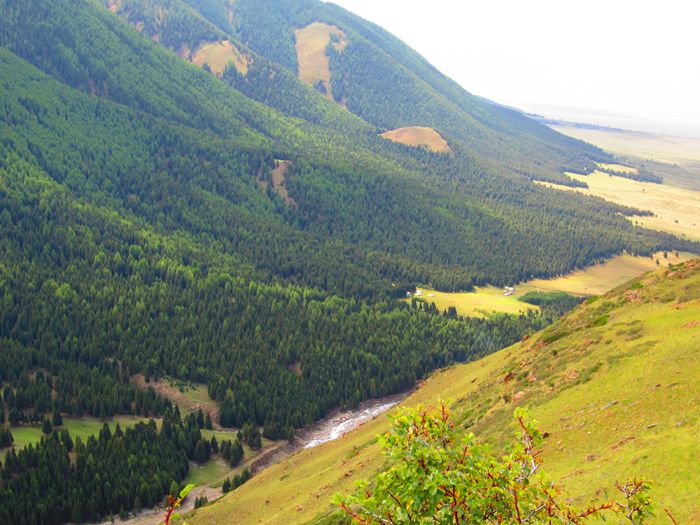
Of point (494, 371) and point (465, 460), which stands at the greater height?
point (465, 460)

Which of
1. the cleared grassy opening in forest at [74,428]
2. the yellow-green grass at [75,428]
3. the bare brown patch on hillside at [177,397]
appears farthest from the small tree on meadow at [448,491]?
the bare brown patch on hillside at [177,397]

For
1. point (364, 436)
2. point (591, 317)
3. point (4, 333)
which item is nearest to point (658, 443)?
point (591, 317)

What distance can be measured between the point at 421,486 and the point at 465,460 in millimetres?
2184

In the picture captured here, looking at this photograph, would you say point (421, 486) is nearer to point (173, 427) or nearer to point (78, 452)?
point (78, 452)

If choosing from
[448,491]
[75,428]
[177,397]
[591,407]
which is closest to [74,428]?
[75,428]

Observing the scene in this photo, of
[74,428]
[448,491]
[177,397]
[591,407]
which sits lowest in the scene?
[177,397]

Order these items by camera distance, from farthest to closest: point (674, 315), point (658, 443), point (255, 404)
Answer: point (255, 404) < point (674, 315) < point (658, 443)

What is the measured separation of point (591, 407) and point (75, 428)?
125 m

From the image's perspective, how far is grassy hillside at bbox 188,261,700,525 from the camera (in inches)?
2276

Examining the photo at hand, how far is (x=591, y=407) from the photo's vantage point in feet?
250

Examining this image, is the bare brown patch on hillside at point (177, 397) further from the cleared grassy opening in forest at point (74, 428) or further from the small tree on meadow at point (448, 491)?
the small tree on meadow at point (448, 491)

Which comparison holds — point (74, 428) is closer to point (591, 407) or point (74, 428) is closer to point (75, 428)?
point (75, 428)

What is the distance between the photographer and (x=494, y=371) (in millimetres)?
121500

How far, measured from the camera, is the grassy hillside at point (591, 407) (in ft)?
190
